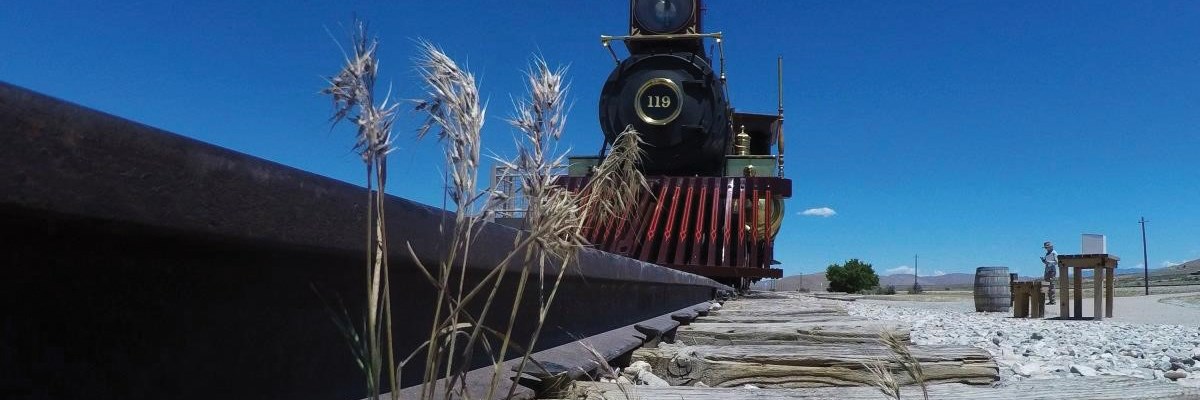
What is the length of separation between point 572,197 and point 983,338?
5.63 metres

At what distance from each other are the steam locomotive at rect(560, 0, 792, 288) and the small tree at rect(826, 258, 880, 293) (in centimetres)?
3619

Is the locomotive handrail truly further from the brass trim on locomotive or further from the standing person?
the standing person

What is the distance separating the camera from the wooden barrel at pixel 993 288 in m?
14.2

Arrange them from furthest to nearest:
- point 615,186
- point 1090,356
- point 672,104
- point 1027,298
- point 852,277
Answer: point 852,277 < point 1027,298 < point 672,104 < point 1090,356 < point 615,186

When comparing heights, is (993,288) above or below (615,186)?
above

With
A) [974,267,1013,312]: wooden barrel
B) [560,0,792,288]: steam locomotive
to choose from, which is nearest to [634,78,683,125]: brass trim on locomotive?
[560,0,792,288]: steam locomotive

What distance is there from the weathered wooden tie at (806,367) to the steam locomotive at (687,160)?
679 centimetres

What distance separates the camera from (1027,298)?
12.3 m

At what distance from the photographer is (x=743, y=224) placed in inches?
403

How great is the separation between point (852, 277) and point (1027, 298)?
35.6 metres

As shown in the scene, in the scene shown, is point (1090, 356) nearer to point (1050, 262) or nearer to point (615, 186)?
point (615, 186)

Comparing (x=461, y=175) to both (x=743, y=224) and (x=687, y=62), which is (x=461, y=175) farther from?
(x=687, y=62)

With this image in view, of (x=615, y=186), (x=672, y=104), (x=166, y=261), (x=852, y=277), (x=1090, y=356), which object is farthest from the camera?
(x=852, y=277)

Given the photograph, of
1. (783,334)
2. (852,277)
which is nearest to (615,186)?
(783,334)
